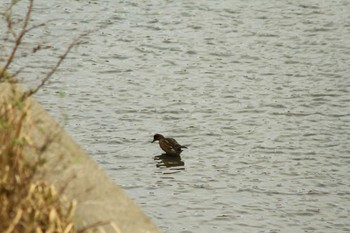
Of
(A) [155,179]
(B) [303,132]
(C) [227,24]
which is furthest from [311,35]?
(A) [155,179]

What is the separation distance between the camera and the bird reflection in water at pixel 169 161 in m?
15.0

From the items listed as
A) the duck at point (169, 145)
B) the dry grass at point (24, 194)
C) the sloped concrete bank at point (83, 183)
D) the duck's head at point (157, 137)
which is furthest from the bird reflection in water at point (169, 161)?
the dry grass at point (24, 194)

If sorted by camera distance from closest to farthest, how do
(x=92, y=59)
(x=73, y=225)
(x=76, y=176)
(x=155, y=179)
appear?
1. (x=73, y=225)
2. (x=76, y=176)
3. (x=155, y=179)
4. (x=92, y=59)

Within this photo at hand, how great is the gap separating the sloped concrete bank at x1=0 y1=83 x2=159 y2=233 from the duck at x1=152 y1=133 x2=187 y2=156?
7.96m

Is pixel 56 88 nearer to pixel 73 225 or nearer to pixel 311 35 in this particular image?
pixel 311 35

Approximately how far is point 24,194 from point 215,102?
11.3 m

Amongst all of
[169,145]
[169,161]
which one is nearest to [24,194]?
[169,145]

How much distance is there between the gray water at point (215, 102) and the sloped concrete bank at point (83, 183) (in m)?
4.10

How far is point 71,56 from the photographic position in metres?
18.8

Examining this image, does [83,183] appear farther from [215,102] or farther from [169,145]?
[215,102]

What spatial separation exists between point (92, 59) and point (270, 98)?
331 cm

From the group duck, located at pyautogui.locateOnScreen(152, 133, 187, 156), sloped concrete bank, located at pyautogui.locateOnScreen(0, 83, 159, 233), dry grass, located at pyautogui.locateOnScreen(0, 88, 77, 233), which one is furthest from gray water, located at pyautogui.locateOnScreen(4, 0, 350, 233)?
dry grass, located at pyautogui.locateOnScreen(0, 88, 77, 233)

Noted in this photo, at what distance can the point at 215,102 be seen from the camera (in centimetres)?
1694

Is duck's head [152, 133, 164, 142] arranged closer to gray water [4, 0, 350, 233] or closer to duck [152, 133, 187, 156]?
duck [152, 133, 187, 156]
